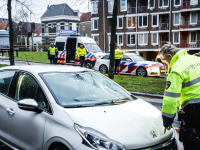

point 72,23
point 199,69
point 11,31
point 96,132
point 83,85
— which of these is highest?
point 72,23

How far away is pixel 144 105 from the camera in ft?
13.1

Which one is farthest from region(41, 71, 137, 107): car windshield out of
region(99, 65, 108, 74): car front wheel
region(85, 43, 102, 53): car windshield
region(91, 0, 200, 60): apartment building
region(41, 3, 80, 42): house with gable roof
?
region(41, 3, 80, 42): house with gable roof

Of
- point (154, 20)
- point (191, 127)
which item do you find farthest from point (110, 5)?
point (191, 127)

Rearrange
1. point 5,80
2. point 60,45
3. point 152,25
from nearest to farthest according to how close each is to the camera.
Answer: point 5,80 → point 60,45 → point 152,25

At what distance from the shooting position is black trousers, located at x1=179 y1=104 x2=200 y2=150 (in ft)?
9.50

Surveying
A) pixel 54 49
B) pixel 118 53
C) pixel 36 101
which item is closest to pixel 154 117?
pixel 36 101

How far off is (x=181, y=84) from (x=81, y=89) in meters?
1.68

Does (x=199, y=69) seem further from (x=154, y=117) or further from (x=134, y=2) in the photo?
(x=134, y=2)

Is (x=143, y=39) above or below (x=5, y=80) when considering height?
above

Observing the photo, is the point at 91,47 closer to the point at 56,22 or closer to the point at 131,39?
the point at 131,39

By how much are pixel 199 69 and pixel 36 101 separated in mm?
2190

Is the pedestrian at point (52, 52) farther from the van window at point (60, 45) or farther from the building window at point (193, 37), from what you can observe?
the building window at point (193, 37)

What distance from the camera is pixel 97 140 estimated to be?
2.90 metres

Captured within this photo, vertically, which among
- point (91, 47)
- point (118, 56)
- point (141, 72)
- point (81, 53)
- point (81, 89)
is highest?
point (91, 47)
